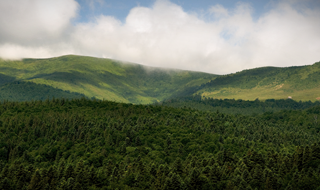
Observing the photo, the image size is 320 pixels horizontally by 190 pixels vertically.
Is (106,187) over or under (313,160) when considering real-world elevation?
under

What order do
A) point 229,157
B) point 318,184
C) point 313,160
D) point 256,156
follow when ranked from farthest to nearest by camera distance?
point 229,157 < point 256,156 < point 313,160 < point 318,184

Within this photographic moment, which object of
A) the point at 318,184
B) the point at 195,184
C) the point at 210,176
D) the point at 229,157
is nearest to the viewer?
the point at 318,184

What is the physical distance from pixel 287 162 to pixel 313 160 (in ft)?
41.1

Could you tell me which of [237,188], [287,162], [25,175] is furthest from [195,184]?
[25,175]

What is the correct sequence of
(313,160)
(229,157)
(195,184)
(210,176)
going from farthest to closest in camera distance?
1. (229,157)
2. (313,160)
3. (210,176)
4. (195,184)

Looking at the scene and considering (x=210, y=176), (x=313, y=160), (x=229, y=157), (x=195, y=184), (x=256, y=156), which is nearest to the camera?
(x=195, y=184)

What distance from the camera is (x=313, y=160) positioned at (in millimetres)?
153000

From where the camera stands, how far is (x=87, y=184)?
433 feet

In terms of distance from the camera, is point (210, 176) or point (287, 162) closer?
point (210, 176)

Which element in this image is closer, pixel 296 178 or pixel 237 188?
pixel 237 188

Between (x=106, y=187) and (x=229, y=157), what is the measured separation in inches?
3541

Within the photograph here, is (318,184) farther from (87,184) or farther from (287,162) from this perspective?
(87,184)

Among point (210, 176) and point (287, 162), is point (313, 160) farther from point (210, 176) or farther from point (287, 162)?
point (210, 176)

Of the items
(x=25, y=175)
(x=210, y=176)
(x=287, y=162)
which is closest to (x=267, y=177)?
(x=210, y=176)
